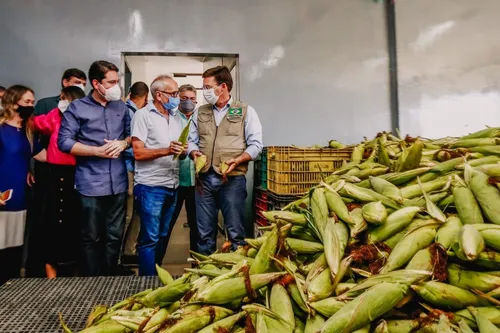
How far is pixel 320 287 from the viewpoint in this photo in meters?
1.08

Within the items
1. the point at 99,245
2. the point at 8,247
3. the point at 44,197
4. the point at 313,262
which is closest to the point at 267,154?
the point at 99,245

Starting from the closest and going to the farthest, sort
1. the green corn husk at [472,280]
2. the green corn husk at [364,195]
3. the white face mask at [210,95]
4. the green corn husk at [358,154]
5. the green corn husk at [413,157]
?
the green corn husk at [472,280]
the green corn husk at [364,195]
the green corn husk at [413,157]
the green corn husk at [358,154]
the white face mask at [210,95]

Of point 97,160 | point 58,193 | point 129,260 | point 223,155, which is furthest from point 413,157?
point 129,260

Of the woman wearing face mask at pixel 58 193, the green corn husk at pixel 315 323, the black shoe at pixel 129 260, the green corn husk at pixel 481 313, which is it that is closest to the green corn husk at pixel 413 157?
the green corn husk at pixel 481 313

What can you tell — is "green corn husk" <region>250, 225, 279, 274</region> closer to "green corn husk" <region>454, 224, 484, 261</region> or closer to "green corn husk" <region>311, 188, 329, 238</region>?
"green corn husk" <region>311, 188, 329, 238</region>

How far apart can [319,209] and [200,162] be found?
202 cm

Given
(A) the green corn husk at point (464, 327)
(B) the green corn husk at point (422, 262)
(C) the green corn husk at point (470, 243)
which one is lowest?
(A) the green corn husk at point (464, 327)

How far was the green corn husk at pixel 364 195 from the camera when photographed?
135cm

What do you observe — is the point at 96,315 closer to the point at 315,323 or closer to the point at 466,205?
the point at 315,323

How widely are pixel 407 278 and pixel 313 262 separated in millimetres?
311

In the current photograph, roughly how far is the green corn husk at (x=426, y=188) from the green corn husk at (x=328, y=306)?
0.58 metres

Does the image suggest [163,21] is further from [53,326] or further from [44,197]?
[53,326]

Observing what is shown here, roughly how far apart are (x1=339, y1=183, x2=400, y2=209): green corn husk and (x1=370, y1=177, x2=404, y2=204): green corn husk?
0.02 m

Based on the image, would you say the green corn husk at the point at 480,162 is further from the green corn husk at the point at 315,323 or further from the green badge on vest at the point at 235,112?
the green badge on vest at the point at 235,112
